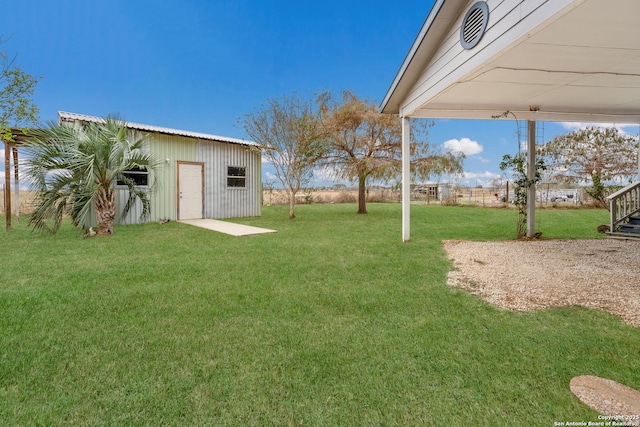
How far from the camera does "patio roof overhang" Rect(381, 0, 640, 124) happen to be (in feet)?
9.16

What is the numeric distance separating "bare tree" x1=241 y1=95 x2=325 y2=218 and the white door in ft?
8.03

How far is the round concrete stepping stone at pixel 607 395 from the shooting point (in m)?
1.57

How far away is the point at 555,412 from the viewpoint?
157 cm

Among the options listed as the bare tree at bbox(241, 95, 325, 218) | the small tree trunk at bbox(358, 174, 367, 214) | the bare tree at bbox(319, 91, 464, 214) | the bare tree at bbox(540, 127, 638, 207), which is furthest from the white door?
the bare tree at bbox(540, 127, 638, 207)

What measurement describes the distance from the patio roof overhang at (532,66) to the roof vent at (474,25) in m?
0.09

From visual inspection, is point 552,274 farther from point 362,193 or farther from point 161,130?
point 161,130

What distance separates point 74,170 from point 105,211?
1.09m

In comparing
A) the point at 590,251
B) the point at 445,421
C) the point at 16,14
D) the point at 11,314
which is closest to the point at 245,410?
the point at 445,421

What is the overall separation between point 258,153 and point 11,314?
1036 cm

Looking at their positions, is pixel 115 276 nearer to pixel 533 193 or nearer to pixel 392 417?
pixel 392 417

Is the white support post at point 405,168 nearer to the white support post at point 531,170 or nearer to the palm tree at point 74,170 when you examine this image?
the white support post at point 531,170

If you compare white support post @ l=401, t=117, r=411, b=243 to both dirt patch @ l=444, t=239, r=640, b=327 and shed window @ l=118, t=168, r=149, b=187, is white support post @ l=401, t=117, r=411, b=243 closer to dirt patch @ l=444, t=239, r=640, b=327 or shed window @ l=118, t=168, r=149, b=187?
dirt patch @ l=444, t=239, r=640, b=327

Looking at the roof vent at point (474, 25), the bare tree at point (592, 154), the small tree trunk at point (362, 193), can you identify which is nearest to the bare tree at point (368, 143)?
the small tree trunk at point (362, 193)

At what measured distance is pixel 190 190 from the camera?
A: 10.9 meters
